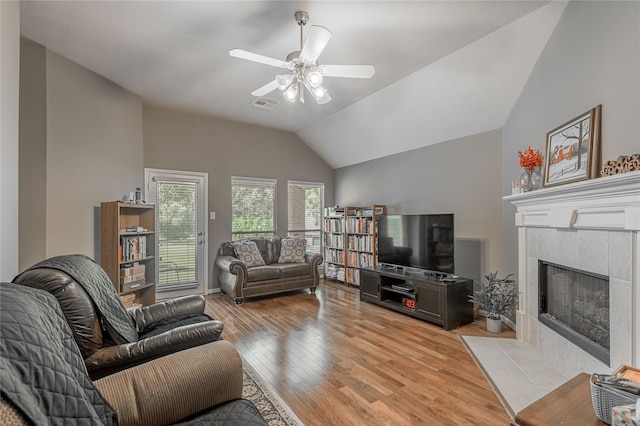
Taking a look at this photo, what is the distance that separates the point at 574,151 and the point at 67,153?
4574 millimetres

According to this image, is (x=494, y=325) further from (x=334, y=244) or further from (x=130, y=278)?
(x=130, y=278)

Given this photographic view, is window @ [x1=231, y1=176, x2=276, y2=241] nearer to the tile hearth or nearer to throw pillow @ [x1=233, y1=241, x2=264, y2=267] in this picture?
throw pillow @ [x1=233, y1=241, x2=264, y2=267]

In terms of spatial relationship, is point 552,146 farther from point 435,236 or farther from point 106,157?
point 106,157

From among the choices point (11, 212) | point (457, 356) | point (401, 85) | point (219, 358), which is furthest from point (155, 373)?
point (401, 85)

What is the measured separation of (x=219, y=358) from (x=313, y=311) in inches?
115

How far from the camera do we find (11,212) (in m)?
1.73

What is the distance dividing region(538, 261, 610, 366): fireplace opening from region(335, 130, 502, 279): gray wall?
3.45 ft

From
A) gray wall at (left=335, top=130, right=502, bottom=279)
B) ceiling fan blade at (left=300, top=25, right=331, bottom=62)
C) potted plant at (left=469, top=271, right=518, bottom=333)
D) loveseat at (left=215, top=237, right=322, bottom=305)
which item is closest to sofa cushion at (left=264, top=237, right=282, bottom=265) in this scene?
loveseat at (left=215, top=237, right=322, bottom=305)

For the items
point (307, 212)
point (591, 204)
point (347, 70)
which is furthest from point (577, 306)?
point (307, 212)

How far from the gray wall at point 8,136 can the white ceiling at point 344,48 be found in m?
0.81

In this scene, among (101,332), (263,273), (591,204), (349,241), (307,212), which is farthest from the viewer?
(307,212)

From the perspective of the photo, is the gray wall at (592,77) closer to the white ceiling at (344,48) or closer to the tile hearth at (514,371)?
the white ceiling at (344,48)

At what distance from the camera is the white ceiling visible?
8.02 ft

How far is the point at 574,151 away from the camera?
2383 mm
